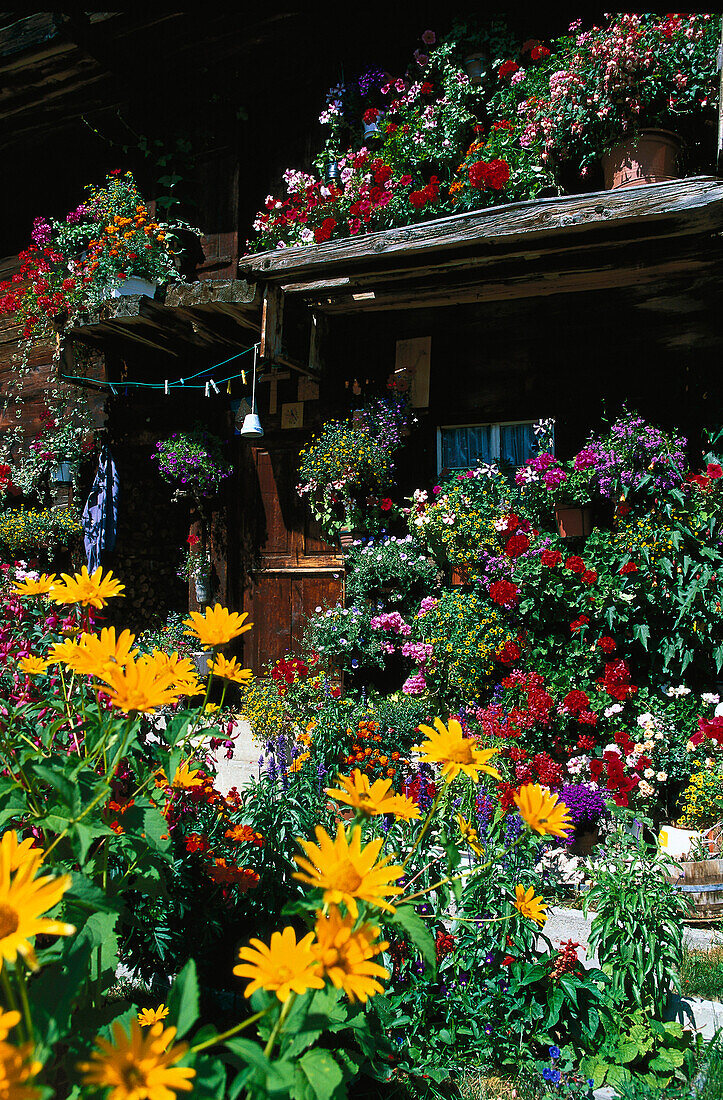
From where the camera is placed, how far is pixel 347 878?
798 mm

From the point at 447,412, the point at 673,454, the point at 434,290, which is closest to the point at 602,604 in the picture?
the point at 673,454

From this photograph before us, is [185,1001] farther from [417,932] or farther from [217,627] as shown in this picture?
[217,627]

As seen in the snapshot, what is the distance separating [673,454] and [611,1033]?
3.28m

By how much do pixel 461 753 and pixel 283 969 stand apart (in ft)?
1.33

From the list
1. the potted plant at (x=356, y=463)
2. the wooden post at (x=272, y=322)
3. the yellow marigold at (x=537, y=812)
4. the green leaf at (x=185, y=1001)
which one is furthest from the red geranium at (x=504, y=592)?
the green leaf at (x=185, y=1001)

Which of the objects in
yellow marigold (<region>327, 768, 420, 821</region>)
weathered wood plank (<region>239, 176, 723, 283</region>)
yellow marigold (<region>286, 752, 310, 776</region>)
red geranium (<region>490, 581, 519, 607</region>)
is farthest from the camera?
red geranium (<region>490, 581, 519, 607</region>)

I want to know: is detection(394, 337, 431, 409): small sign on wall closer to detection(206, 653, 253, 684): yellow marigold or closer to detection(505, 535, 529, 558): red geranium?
detection(505, 535, 529, 558): red geranium

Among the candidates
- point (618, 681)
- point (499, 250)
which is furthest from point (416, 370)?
point (618, 681)

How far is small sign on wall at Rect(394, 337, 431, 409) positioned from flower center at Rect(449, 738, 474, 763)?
4.33 meters

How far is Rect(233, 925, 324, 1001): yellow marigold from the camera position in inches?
A: 28.6

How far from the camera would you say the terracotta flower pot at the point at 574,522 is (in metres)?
4.45

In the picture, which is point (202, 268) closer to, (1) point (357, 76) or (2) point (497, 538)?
(1) point (357, 76)

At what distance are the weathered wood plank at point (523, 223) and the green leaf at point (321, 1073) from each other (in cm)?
400

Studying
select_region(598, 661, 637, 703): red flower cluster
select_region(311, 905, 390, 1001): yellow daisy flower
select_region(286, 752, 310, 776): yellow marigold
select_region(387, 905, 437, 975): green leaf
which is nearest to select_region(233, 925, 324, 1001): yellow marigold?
select_region(311, 905, 390, 1001): yellow daisy flower
